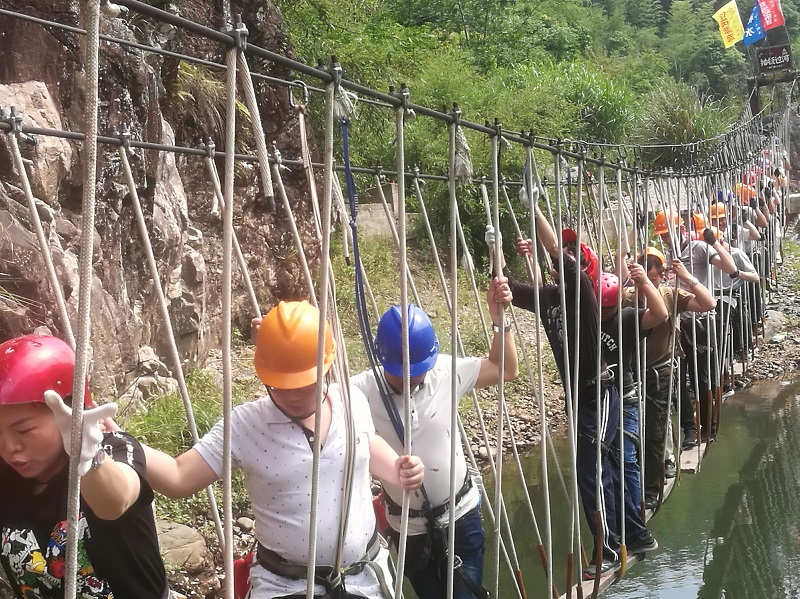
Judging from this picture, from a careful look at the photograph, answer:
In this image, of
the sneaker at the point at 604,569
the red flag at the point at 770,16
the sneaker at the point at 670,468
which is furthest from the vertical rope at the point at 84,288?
the red flag at the point at 770,16

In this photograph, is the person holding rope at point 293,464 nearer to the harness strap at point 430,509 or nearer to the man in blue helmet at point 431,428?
the man in blue helmet at point 431,428

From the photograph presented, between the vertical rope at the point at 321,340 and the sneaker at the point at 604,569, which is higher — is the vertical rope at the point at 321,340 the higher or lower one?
the higher one

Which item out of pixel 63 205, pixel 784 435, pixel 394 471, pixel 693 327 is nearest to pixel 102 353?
pixel 63 205

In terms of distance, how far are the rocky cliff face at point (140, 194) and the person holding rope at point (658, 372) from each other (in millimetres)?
2455

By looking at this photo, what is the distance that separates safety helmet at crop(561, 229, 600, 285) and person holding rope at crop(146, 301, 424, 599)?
1.69 meters

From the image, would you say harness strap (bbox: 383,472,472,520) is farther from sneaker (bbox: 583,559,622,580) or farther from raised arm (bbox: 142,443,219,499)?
sneaker (bbox: 583,559,622,580)

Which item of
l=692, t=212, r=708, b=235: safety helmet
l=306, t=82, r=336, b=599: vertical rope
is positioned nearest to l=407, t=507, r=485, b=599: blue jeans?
l=306, t=82, r=336, b=599: vertical rope

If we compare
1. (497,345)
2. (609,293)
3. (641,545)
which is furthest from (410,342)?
(641,545)

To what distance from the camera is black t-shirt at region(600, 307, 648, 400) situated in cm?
331

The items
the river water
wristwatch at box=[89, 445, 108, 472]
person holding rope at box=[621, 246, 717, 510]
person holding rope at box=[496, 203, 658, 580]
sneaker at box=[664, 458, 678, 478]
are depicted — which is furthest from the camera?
the river water

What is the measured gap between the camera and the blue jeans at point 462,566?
2314mm

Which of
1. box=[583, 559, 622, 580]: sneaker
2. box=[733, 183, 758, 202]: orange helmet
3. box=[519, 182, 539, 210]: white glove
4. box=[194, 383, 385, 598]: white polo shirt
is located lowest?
box=[583, 559, 622, 580]: sneaker

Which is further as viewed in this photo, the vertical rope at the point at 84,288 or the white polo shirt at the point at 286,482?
the white polo shirt at the point at 286,482

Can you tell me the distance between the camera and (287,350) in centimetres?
160
